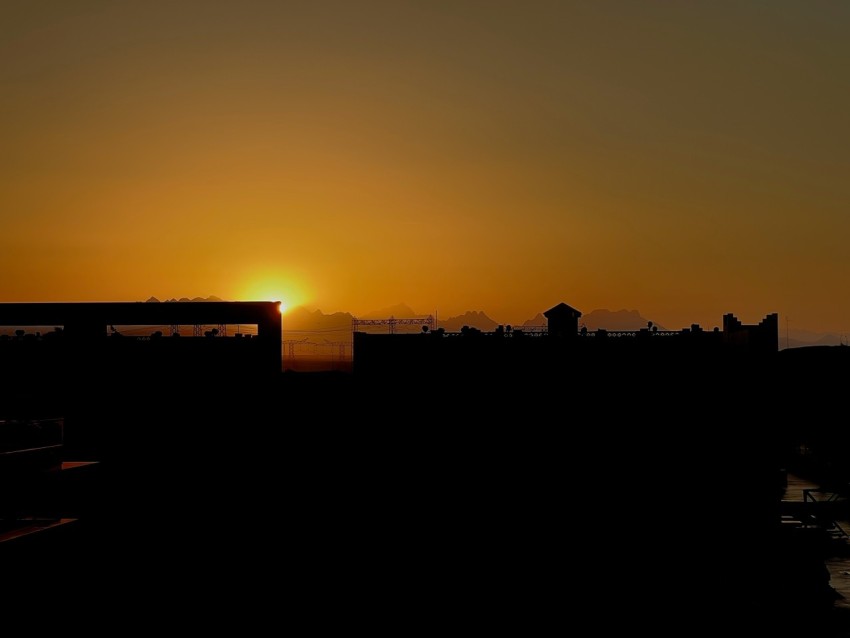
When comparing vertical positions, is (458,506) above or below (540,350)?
below

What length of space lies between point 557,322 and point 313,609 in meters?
26.0

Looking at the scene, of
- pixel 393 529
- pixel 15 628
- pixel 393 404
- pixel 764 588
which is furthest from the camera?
pixel 393 404

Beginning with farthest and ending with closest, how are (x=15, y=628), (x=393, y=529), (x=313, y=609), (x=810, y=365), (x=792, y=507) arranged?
(x=810, y=365), (x=792, y=507), (x=393, y=529), (x=313, y=609), (x=15, y=628)

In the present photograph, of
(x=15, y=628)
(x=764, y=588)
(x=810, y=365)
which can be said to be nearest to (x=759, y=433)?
(x=764, y=588)

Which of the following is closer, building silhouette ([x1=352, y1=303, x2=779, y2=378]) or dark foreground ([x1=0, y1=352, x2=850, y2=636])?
dark foreground ([x1=0, y1=352, x2=850, y2=636])

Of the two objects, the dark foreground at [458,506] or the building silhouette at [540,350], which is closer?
the dark foreground at [458,506]

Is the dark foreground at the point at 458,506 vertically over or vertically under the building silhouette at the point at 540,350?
under

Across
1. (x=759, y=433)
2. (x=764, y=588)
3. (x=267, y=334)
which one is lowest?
(x=764, y=588)

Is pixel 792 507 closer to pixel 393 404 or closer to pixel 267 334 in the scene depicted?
pixel 393 404

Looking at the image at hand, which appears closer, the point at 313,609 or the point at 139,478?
the point at 313,609

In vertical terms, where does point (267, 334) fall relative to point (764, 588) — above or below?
above

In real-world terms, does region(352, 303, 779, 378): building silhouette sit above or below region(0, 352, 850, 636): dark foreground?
above

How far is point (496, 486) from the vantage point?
135 feet

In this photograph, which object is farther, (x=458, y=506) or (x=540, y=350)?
(x=540, y=350)
